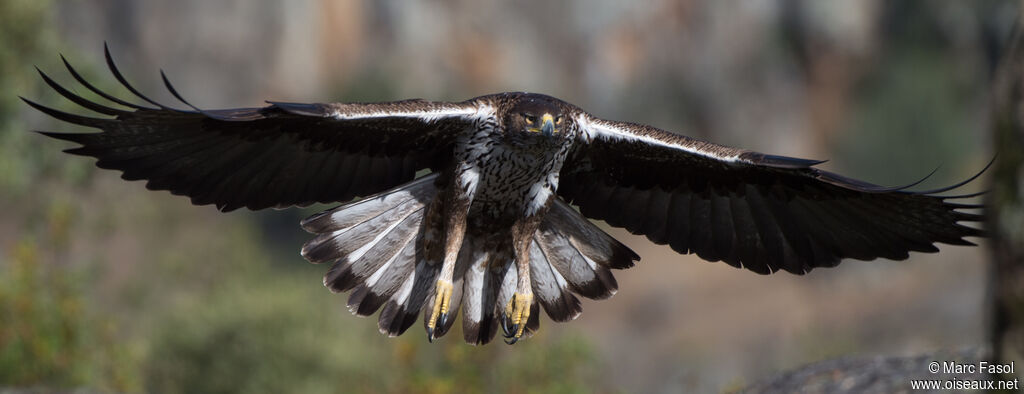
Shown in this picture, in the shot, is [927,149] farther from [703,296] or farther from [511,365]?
[511,365]

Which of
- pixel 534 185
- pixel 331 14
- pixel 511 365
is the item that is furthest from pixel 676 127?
pixel 534 185

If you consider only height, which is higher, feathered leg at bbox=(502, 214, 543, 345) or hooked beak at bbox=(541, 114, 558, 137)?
hooked beak at bbox=(541, 114, 558, 137)

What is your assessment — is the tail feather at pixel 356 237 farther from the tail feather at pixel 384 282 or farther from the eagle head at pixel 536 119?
the eagle head at pixel 536 119

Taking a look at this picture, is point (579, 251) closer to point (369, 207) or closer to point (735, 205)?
point (735, 205)

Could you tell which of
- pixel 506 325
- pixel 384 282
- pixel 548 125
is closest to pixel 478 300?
pixel 506 325

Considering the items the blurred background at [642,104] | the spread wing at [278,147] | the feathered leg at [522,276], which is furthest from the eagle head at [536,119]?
the blurred background at [642,104]

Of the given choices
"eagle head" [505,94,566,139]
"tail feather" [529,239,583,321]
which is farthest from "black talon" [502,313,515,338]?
"eagle head" [505,94,566,139]

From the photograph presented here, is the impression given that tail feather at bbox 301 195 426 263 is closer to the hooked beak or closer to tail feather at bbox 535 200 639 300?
tail feather at bbox 535 200 639 300
